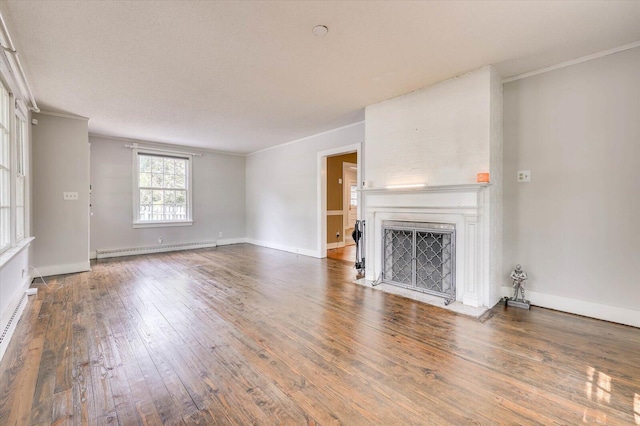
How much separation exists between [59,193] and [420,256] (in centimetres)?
549

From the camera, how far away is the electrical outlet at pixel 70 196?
4486 millimetres

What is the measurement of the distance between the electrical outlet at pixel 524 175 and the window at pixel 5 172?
529 cm

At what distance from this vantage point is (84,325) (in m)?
2.63

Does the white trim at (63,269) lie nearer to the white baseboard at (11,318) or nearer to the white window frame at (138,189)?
the white baseboard at (11,318)

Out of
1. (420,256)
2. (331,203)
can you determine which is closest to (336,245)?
(331,203)

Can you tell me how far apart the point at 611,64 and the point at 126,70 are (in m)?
4.77

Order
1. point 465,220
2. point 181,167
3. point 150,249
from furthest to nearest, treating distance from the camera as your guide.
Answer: point 181,167
point 150,249
point 465,220

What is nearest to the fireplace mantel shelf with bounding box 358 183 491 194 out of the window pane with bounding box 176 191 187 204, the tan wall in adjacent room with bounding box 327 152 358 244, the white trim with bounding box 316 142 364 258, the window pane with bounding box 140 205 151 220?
the white trim with bounding box 316 142 364 258

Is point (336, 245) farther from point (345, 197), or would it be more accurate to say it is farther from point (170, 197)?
point (170, 197)

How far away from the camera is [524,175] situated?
10.2 ft

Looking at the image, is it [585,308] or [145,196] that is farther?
[145,196]

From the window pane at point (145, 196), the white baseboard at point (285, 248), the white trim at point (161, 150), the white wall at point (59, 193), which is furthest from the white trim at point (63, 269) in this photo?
the white baseboard at point (285, 248)

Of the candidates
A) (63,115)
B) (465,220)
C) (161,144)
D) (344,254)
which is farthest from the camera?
(161,144)

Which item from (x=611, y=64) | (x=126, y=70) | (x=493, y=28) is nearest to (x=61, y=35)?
(x=126, y=70)
